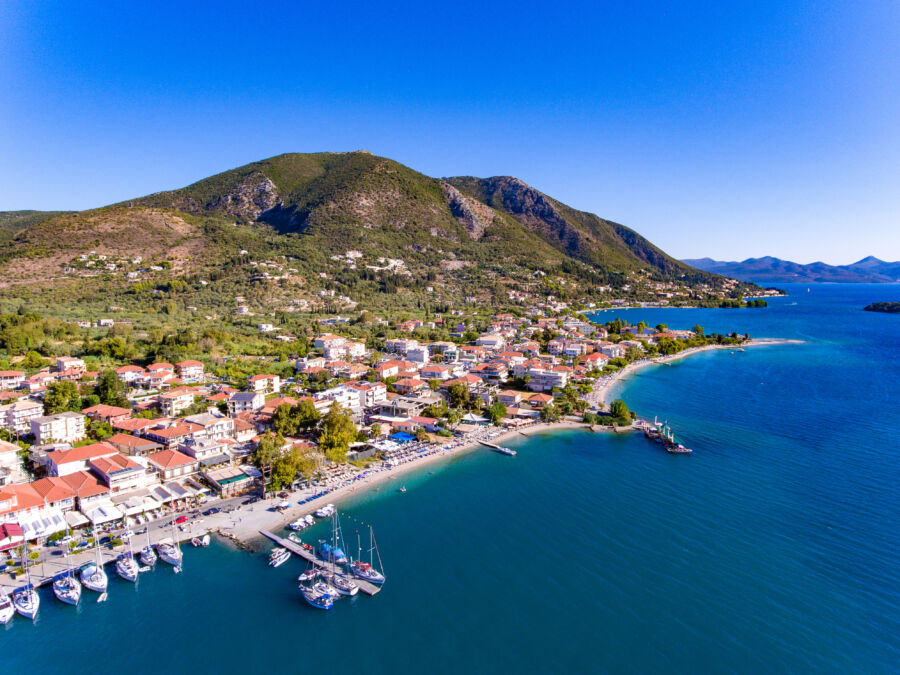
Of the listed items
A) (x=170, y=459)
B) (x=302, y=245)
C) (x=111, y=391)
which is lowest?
(x=170, y=459)

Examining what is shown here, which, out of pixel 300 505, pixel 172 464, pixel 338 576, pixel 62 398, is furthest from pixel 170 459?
pixel 62 398

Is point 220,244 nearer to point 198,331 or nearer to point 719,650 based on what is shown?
point 198,331

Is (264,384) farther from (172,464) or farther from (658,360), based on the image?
(658,360)

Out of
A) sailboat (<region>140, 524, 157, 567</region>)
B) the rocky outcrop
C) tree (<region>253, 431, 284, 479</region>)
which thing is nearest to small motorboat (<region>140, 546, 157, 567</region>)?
sailboat (<region>140, 524, 157, 567</region>)

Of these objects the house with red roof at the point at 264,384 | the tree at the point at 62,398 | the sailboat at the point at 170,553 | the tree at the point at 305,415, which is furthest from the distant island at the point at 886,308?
the tree at the point at 62,398

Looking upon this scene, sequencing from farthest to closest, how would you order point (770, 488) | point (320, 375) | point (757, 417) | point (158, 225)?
1. point (158, 225)
2. point (320, 375)
3. point (757, 417)
4. point (770, 488)

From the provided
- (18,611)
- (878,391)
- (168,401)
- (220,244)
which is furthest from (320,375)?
(220,244)
